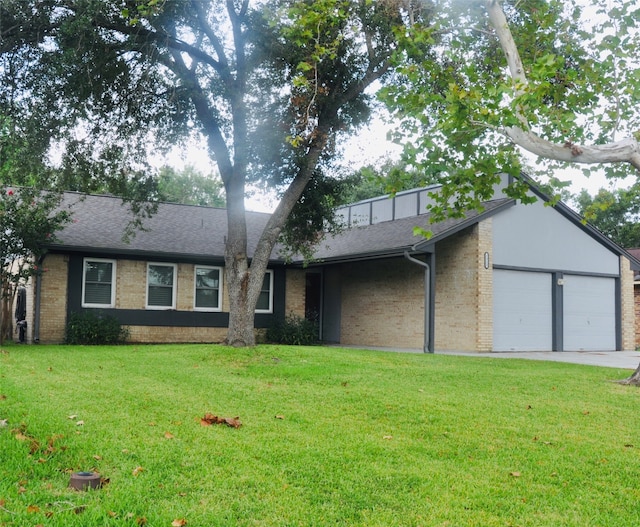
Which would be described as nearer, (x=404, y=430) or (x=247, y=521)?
(x=247, y=521)

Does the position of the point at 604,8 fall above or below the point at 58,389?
above

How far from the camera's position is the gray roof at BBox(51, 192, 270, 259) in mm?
18453

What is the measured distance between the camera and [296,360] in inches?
482

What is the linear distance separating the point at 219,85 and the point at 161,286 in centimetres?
752

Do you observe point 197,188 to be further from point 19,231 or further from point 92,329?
point 19,231

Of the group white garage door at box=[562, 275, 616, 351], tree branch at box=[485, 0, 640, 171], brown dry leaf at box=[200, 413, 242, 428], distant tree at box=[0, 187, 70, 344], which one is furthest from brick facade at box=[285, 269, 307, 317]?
brown dry leaf at box=[200, 413, 242, 428]

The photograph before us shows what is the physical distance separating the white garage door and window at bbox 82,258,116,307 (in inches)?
522

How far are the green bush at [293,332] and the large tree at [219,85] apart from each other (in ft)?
19.1

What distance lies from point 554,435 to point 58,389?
5.76m

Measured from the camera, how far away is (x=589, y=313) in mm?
20453

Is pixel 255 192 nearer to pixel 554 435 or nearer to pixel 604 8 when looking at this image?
pixel 604 8

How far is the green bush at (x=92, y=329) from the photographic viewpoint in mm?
17500

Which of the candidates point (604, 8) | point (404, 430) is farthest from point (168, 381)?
point (604, 8)

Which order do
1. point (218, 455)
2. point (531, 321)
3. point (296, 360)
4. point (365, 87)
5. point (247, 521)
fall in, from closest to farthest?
1. point (247, 521)
2. point (218, 455)
3. point (296, 360)
4. point (365, 87)
5. point (531, 321)
